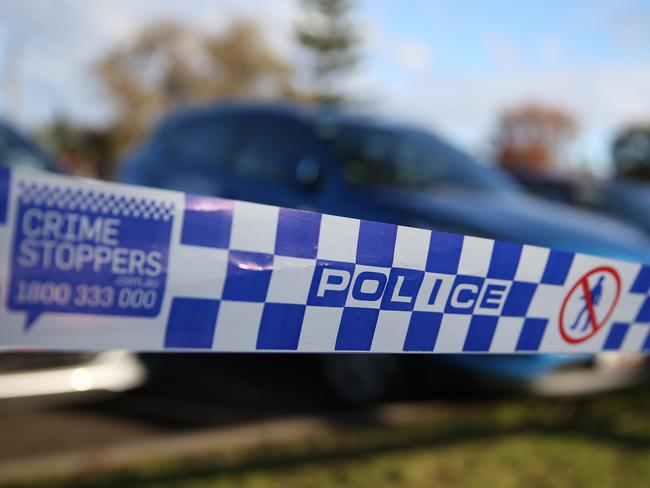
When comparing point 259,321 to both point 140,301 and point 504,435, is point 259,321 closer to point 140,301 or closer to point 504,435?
point 140,301

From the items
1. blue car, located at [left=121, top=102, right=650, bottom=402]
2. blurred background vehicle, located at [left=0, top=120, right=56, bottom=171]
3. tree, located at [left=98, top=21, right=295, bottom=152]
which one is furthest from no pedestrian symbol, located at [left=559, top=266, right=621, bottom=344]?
tree, located at [left=98, top=21, right=295, bottom=152]

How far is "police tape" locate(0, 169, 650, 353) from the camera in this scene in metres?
0.88

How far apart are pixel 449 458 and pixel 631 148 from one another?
162 feet

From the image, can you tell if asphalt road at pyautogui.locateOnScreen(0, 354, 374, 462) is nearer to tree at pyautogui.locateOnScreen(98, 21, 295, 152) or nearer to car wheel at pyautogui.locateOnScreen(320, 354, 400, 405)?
car wheel at pyautogui.locateOnScreen(320, 354, 400, 405)

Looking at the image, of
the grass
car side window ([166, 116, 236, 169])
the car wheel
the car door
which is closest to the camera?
the grass

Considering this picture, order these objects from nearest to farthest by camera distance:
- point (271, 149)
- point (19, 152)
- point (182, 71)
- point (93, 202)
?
point (93, 202)
point (271, 149)
point (19, 152)
point (182, 71)

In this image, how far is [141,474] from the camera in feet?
8.61

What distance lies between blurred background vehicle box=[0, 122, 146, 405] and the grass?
27.8 inches

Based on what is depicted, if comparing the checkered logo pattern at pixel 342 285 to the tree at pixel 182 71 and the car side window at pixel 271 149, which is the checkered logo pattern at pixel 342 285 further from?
the tree at pixel 182 71

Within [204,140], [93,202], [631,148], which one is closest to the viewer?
[93,202]

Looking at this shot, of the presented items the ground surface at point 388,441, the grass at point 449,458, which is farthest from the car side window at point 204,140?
the grass at point 449,458

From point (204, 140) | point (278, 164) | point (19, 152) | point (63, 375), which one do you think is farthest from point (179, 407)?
point (19, 152)

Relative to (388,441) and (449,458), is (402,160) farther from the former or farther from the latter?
(449,458)

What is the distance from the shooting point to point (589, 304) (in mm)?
1210
